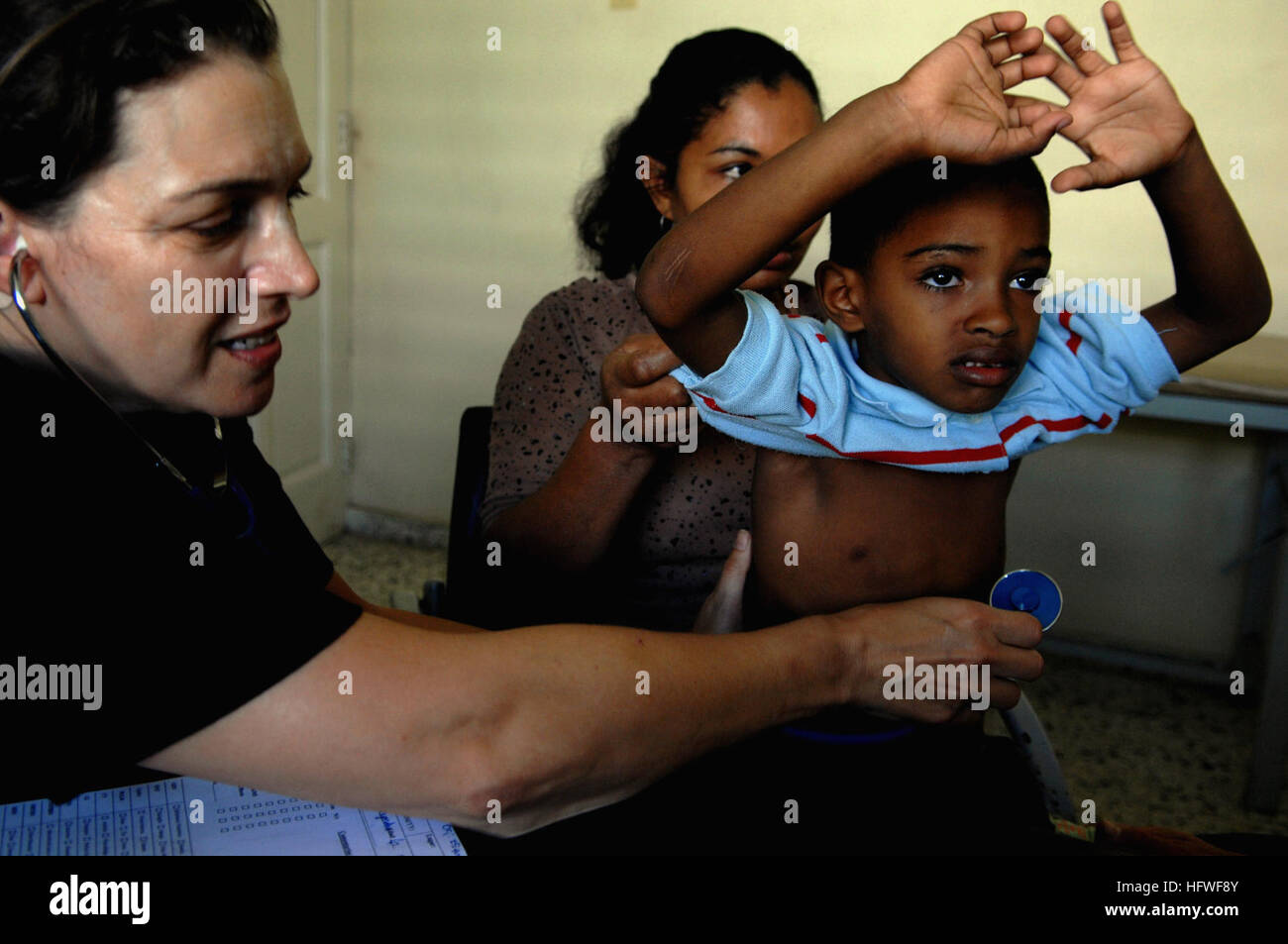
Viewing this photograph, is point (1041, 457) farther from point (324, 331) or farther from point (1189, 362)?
point (324, 331)

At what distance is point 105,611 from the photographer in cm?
76

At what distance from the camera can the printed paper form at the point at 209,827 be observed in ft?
2.65

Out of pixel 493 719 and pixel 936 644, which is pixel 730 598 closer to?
pixel 936 644

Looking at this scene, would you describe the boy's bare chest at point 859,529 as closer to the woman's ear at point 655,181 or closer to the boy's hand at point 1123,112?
the boy's hand at point 1123,112

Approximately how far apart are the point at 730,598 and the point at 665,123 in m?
0.76

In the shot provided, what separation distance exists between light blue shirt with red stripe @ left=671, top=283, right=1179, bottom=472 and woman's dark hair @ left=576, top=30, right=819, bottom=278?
0.44 m

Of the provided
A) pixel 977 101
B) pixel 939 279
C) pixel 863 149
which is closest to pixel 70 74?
pixel 863 149

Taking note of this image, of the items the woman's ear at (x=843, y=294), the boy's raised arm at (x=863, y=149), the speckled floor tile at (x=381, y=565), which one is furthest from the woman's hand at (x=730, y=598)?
the speckled floor tile at (x=381, y=565)

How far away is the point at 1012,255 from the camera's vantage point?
116 centimetres

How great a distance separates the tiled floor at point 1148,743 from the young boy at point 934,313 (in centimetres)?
138

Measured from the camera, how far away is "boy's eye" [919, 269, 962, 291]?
3.87 ft

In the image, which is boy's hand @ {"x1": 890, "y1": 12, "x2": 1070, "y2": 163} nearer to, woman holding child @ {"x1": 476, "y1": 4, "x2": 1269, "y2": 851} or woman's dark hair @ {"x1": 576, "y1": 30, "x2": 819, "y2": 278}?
woman holding child @ {"x1": 476, "y1": 4, "x2": 1269, "y2": 851}

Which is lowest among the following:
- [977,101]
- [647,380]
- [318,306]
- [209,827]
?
[209,827]
